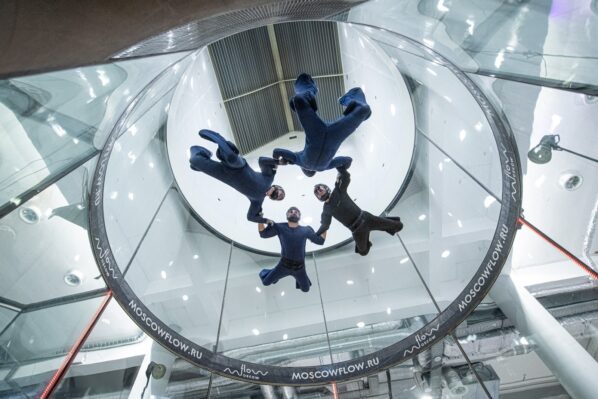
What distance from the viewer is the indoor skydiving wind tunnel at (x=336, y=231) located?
326 cm

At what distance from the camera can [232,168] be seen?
16.7 ft

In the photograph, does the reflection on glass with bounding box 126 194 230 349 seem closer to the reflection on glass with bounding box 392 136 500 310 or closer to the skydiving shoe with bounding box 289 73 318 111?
the skydiving shoe with bounding box 289 73 318 111

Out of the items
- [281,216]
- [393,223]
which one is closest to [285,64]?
[281,216]

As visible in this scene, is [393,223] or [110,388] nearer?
[110,388]

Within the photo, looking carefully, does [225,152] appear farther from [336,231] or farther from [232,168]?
[336,231]

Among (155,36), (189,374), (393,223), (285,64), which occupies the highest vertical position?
(155,36)

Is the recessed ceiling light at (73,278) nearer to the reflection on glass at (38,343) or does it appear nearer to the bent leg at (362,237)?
the reflection on glass at (38,343)

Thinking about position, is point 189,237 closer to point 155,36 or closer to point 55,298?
point 55,298

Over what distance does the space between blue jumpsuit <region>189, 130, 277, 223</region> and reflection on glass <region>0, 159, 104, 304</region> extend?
4.52ft

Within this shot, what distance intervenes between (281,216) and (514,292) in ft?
13.8

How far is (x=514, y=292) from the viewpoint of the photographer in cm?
589

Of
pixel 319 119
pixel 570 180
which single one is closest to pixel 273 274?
pixel 319 119

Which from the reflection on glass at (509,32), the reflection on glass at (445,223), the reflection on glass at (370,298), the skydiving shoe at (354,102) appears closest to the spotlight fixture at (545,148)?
the reflection on glass at (445,223)

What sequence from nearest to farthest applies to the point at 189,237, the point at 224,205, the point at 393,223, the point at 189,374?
1. the point at 189,374
2. the point at 393,223
3. the point at 189,237
4. the point at 224,205
